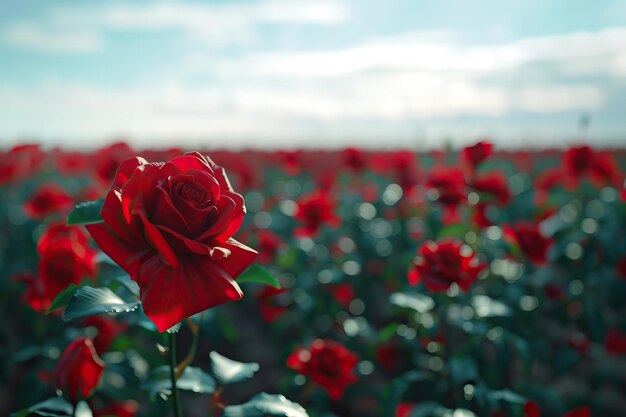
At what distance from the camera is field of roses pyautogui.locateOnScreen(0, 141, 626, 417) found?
35.3 inches

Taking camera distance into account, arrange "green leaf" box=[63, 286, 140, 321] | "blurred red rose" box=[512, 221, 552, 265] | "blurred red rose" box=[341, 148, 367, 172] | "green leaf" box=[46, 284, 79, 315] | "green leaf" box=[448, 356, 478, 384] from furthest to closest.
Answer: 1. "blurred red rose" box=[341, 148, 367, 172]
2. "blurred red rose" box=[512, 221, 552, 265]
3. "green leaf" box=[448, 356, 478, 384]
4. "green leaf" box=[46, 284, 79, 315]
5. "green leaf" box=[63, 286, 140, 321]

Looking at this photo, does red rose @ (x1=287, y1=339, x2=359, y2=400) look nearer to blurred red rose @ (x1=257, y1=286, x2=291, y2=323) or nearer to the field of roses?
the field of roses

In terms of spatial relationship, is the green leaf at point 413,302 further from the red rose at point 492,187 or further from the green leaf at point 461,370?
the red rose at point 492,187

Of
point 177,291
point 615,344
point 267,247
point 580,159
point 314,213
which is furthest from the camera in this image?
point 580,159

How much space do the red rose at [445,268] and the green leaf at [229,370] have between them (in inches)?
22.8

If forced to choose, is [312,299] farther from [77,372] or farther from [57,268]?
[77,372]

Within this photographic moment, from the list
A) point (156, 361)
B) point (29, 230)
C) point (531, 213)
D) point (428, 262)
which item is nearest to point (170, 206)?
point (428, 262)

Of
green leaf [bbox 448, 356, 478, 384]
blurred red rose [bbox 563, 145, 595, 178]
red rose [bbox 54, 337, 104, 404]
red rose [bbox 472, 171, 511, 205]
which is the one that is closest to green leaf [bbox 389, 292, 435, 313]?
green leaf [bbox 448, 356, 478, 384]

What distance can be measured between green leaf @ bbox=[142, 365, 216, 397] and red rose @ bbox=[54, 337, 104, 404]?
0.13 metres

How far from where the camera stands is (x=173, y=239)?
0.88 meters

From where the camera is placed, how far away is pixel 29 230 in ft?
12.9

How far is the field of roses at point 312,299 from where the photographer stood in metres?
0.90

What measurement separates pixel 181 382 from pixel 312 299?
5.44 ft

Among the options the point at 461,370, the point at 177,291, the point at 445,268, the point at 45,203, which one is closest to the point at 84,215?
the point at 177,291
